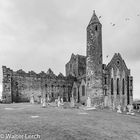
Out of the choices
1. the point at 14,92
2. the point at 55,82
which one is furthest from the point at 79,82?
the point at 14,92

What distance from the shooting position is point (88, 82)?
A: 30.9 meters

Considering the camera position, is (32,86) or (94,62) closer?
(94,62)

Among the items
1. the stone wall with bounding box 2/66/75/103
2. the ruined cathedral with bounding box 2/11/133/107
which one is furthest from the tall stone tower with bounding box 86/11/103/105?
the stone wall with bounding box 2/66/75/103

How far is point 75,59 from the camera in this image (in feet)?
156

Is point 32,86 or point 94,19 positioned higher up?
point 94,19

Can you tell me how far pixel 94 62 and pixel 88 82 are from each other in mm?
3803

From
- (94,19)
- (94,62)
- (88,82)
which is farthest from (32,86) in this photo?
(94,19)

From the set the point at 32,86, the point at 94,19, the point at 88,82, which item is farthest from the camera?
the point at 32,86

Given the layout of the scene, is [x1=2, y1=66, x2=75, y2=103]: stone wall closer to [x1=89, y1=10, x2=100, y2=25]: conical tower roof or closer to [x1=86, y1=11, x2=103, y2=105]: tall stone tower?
[x1=86, y1=11, x2=103, y2=105]: tall stone tower

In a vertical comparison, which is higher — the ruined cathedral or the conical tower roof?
the conical tower roof

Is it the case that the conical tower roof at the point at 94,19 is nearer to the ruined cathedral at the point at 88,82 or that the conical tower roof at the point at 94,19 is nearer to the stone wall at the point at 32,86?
the ruined cathedral at the point at 88,82

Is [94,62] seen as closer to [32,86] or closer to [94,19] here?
[94,19]

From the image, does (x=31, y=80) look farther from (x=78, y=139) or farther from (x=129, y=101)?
(x=78, y=139)

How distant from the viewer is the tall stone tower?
29641 millimetres
